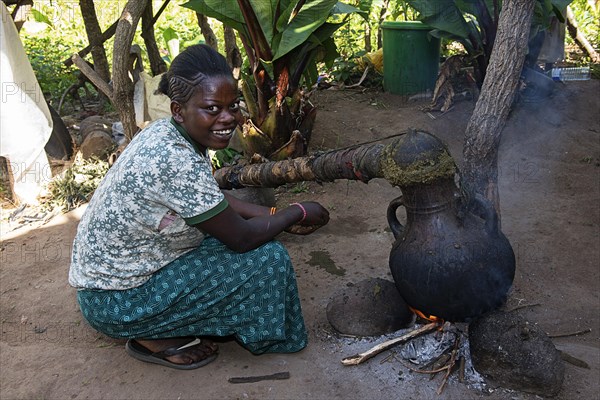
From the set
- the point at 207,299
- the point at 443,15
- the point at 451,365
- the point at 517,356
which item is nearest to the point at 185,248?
the point at 207,299

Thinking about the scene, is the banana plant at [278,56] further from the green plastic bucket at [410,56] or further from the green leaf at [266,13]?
the green plastic bucket at [410,56]

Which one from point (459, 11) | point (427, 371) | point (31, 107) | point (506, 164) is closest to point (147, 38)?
point (31, 107)

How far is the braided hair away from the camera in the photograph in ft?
7.86

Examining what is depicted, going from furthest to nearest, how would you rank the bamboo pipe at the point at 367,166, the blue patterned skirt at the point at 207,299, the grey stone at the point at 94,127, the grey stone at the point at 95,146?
the grey stone at the point at 94,127 → the grey stone at the point at 95,146 → the blue patterned skirt at the point at 207,299 → the bamboo pipe at the point at 367,166

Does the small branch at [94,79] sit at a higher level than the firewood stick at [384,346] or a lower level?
higher

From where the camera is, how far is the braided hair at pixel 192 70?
2395 millimetres

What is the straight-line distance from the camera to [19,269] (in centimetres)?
404

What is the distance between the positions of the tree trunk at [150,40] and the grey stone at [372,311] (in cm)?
445

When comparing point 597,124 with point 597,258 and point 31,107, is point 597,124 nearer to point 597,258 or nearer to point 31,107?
point 597,258

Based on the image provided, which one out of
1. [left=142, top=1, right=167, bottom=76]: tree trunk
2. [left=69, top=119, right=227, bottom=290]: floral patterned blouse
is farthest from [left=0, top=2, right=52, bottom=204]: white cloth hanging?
[left=69, top=119, right=227, bottom=290]: floral patterned blouse

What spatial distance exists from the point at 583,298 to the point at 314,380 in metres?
1.64

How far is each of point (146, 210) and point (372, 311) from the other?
119cm

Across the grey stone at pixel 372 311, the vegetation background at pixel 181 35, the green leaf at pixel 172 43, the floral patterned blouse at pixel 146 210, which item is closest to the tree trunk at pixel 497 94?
the grey stone at pixel 372 311

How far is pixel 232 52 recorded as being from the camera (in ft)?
19.2
